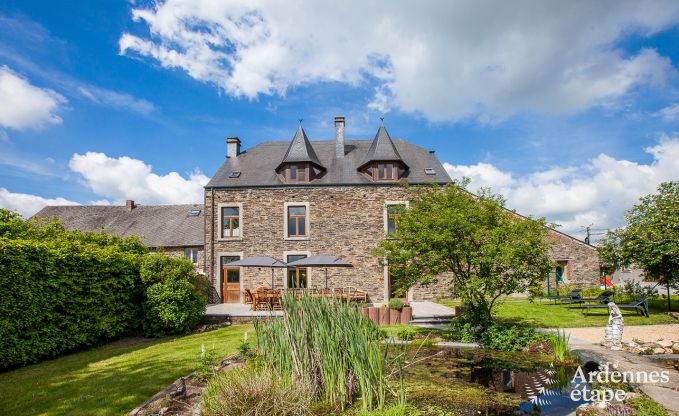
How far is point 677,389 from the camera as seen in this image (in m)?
4.82

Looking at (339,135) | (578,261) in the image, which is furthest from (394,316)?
(578,261)

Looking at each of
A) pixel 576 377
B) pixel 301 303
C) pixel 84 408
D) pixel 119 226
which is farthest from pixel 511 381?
pixel 119 226

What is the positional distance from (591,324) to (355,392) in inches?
363

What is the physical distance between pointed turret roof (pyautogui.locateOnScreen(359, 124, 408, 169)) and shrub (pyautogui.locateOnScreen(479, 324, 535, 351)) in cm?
1125

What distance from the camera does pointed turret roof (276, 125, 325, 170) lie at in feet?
60.6

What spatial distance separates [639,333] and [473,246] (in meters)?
4.73

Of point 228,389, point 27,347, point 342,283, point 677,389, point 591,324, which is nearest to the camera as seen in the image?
point 228,389

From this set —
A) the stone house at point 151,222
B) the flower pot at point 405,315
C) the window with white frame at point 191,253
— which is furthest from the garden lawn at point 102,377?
the window with white frame at point 191,253

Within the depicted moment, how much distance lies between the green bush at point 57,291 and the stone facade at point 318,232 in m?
7.16

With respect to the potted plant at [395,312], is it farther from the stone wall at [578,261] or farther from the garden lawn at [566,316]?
the stone wall at [578,261]

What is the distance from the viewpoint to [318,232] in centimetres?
1809

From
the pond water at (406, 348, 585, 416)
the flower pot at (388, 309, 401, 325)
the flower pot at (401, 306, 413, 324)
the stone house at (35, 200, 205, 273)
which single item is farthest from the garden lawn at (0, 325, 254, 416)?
the stone house at (35, 200, 205, 273)

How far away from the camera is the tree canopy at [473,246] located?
7.86 meters

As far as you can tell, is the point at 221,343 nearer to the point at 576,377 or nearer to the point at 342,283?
the point at 576,377
